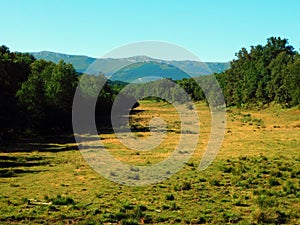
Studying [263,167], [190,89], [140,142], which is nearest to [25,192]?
[263,167]

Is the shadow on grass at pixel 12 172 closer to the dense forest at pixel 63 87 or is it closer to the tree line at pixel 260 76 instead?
the dense forest at pixel 63 87

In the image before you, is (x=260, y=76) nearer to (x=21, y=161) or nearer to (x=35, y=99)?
(x=35, y=99)

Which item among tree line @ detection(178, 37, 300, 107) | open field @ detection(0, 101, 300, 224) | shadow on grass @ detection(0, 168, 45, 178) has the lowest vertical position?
shadow on grass @ detection(0, 168, 45, 178)

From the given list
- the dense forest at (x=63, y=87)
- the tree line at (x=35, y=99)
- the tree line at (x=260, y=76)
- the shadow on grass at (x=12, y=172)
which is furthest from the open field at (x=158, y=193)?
the tree line at (x=260, y=76)

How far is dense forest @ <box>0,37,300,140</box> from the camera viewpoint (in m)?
48.2

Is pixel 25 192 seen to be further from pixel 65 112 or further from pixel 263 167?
pixel 65 112

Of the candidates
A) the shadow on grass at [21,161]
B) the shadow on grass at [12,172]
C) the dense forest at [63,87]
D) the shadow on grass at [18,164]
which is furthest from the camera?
the dense forest at [63,87]

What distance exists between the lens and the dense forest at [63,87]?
1898 inches

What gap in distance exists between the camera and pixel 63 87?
200 feet

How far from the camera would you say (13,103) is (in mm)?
45062

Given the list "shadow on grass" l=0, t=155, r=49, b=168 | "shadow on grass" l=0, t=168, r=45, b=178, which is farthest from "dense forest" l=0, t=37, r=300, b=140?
"shadow on grass" l=0, t=168, r=45, b=178

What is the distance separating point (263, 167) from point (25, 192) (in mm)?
16949

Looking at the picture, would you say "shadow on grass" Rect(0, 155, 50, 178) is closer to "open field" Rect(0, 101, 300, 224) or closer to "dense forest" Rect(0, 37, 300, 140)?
"open field" Rect(0, 101, 300, 224)

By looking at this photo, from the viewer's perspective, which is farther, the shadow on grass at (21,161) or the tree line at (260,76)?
the tree line at (260,76)
